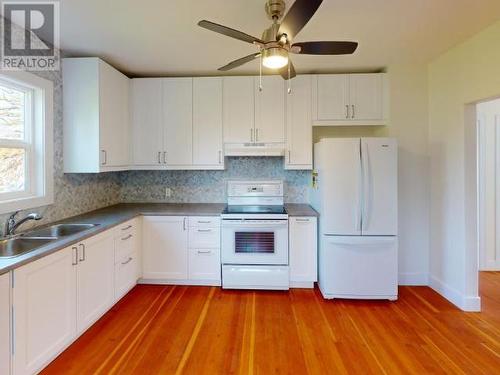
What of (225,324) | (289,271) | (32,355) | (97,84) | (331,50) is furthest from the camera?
(289,271)

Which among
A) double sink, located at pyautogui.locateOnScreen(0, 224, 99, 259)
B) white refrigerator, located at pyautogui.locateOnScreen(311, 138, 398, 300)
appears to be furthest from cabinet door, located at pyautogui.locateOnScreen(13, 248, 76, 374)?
white refrigerator, located at pyautogui.locateOnScreen(311, 138, 398, 300)

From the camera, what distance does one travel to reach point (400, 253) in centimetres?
339

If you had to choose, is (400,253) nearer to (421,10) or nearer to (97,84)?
(421,10)

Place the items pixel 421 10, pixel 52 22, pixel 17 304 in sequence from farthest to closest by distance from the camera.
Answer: pixel 52 22
pixel 421 10
pixel 17 304

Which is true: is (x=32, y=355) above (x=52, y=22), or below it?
below

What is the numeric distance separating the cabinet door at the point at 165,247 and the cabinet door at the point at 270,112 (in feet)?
4.64

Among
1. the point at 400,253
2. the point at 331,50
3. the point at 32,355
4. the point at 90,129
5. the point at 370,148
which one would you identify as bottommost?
the point at 32,355

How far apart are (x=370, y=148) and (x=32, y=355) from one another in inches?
126

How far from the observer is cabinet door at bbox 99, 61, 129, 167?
9.95 ft

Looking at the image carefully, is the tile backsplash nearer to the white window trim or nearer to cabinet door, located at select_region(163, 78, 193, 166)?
cabinet door, located at select_region(163, 78, 193, 166)

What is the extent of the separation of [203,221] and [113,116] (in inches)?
60.9

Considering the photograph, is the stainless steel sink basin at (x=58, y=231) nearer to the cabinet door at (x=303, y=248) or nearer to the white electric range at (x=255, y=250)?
the white electric range at (x=255, y=250)

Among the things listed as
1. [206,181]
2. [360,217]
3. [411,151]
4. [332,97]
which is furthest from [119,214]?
[411,151]

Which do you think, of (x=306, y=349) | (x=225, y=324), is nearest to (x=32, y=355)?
(x=225, y=324)
